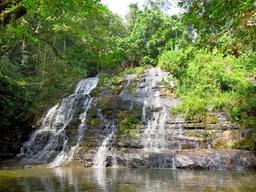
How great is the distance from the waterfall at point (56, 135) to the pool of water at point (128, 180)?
2776 mm

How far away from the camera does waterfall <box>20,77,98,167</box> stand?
16.2 m

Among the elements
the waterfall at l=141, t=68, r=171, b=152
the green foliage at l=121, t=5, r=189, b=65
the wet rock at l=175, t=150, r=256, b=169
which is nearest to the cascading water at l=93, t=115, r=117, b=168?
the waterfall at l=141, t=68, r=171, b=152

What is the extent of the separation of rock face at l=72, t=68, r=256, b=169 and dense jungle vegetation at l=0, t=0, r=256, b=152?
0.94m

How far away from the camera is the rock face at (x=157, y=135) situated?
13844 millimetres

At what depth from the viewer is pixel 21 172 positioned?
13.0 m

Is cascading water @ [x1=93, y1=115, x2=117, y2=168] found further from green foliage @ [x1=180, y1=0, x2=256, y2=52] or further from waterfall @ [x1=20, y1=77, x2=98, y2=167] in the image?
green foliage @ [x1=180, y1=0, x2=256, y2=52]

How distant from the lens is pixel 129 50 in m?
29.8

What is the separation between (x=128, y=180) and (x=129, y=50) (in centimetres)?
2019

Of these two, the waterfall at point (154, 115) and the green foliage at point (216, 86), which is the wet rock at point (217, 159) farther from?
the green foliage at point (216, 86)

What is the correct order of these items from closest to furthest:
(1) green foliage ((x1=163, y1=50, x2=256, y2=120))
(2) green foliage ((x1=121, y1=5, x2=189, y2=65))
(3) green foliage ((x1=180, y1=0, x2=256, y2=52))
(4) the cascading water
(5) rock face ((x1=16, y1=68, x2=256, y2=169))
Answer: (3) green foliage ((x1=180, y1=0, x2=256, y2=52)) → (5) rock face ((x1=16, y1=68, x2=256, y2=169)) → (4) the cascading water → (1) green foliage ((x1=163, y1=50, x2=256, y2=120)) → (2) green foliage ((x1=121, y1=5, x2=189, y2=65))

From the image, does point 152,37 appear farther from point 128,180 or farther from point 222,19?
point 222,19

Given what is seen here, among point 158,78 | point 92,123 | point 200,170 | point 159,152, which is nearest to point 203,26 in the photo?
point 200,170

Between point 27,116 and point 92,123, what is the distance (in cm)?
439

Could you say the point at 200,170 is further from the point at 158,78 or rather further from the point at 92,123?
the point at 158,78
